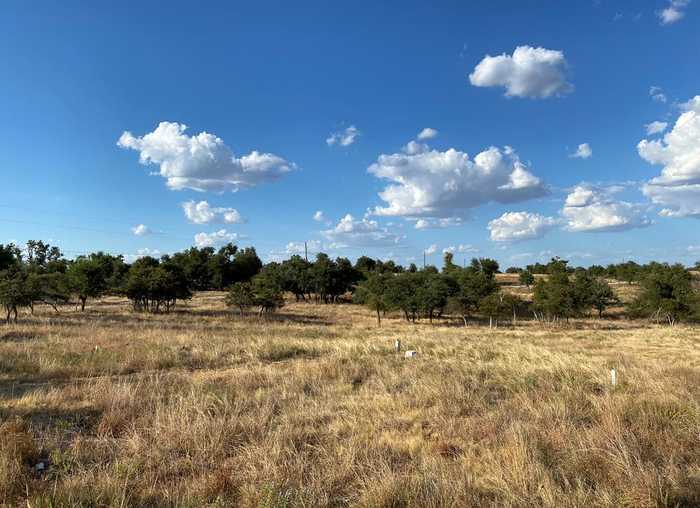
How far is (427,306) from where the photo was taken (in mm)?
50281

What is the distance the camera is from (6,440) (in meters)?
5.11

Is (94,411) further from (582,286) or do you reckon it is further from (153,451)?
(582,286)

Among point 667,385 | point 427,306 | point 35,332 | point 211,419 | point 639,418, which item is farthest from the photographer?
point 427,306

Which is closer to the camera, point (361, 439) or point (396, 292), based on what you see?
point (361, 439)

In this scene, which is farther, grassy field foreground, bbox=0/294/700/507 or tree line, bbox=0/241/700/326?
tree line, bbox=0/241/700/326

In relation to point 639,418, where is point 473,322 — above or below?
below

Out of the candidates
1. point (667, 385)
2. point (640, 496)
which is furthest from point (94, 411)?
point (667, 385)

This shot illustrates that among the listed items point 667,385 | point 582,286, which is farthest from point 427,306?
Answer: point 667,385

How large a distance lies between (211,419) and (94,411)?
2.43 m

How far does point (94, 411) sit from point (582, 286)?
57.6 meters

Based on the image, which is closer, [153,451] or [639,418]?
[153,451]

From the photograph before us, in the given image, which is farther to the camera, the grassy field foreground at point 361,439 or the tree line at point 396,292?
the tree line at point 396,292

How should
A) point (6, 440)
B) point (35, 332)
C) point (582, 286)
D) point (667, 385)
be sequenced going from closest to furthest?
point (6, 440) → point (667, 385) → point (35, 332) → point (582, 286)

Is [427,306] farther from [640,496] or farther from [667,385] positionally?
[640,496]
